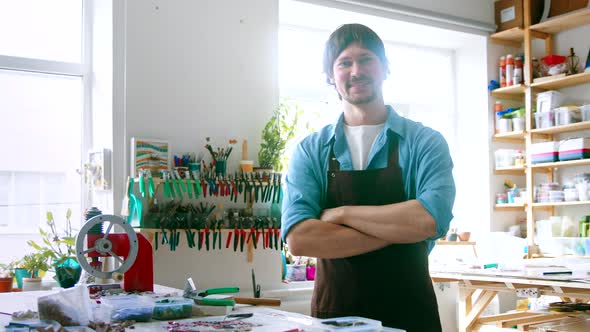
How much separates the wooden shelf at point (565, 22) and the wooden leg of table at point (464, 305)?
8.43 ft

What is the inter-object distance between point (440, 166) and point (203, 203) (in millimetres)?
2720

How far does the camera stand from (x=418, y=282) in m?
2.08

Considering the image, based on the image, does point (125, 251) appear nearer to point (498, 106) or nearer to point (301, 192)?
point (301, 192)

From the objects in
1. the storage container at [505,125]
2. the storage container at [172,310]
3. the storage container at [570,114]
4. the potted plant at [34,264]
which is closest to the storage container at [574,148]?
the storage container at [570,114]

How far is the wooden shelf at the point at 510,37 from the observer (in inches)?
238

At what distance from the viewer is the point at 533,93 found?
5.98m

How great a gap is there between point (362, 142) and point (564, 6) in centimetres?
430

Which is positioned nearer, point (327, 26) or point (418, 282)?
point (418, 282)

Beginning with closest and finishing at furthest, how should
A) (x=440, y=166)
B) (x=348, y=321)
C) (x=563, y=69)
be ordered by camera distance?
1. (x=348, y=321)
2. (x=440, y=166)
3. (x=563, y=69)

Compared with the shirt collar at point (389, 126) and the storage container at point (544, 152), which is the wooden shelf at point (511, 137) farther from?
the shirt collar at point (389, 126)

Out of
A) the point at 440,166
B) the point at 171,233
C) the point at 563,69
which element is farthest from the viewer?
A: the point at 563,69

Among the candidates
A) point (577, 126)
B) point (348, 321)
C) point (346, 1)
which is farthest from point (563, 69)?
point (348, 321)

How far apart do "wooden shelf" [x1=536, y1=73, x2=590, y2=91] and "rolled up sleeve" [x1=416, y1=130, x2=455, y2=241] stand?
12.7 feet

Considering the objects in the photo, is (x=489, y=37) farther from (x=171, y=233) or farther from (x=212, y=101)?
(x=171, y=233)
